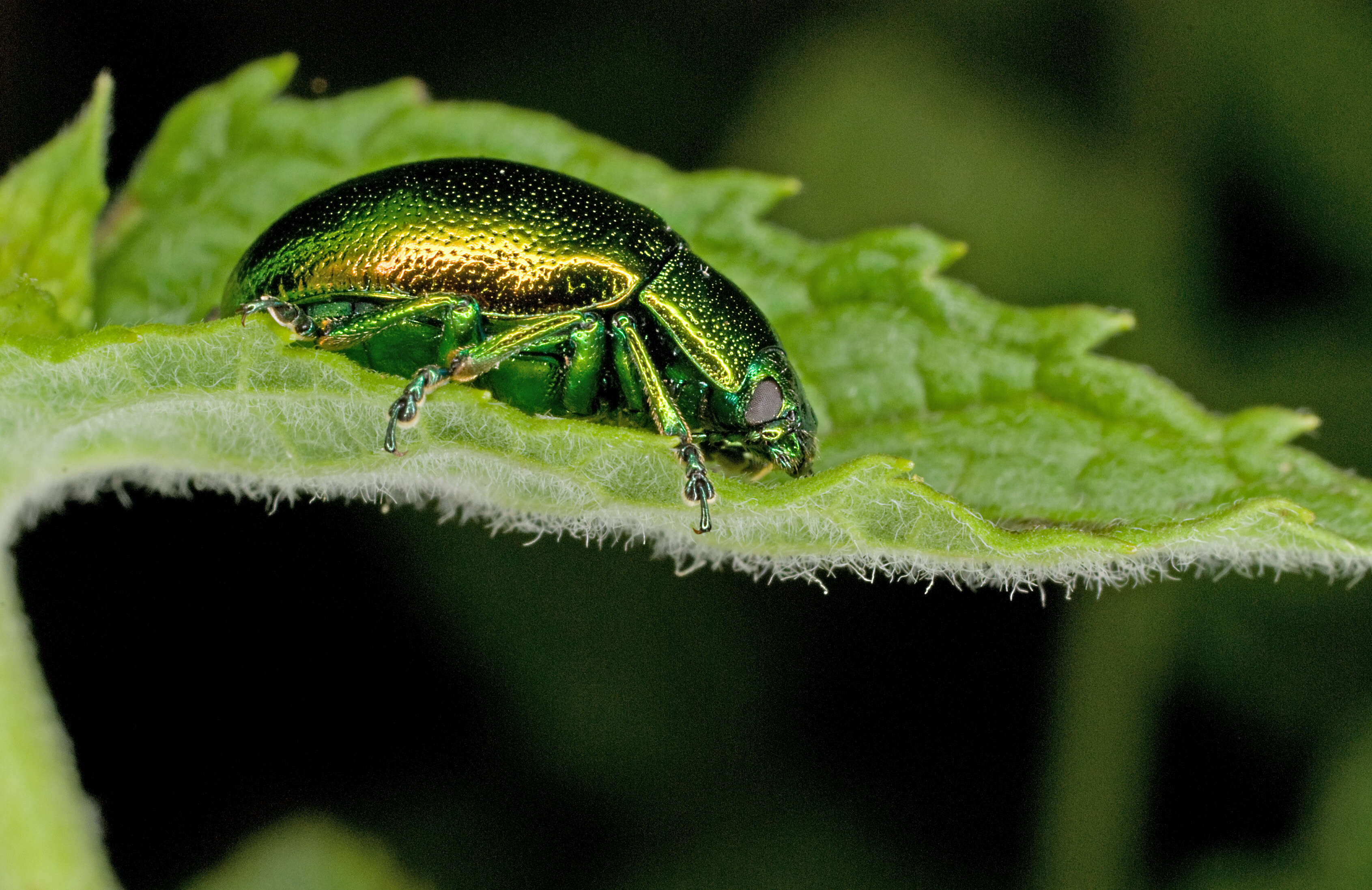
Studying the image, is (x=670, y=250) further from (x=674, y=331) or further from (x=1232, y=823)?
Answer: (x=1232, y=823)

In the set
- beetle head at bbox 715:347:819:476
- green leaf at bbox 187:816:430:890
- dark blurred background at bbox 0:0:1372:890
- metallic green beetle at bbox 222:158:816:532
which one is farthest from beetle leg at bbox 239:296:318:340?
green leaf at bbox 187:816:430:890

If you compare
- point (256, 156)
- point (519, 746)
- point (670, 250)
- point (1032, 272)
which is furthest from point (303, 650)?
point (1032, 272)

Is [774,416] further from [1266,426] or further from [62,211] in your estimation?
[62,211]

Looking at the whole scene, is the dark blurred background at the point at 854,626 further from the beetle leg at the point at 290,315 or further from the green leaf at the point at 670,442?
the beetle leg at the point at 290,315

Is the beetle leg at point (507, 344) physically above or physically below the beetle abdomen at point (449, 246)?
below

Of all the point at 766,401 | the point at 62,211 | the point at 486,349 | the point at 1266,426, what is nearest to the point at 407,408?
the point at 486,349

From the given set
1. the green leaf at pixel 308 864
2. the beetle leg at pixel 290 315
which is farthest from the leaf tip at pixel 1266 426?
the green leaf at pixel 308 864
